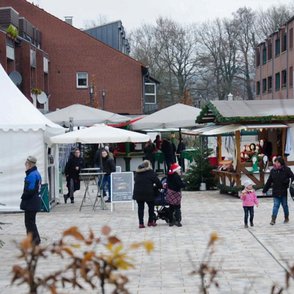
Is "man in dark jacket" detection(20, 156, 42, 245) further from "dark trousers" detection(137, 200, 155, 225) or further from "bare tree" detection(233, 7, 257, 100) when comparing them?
"bare tree" detection(233, 7, 257, 100)

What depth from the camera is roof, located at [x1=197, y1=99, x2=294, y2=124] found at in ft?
69.7

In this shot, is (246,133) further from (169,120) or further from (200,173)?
(169,120)

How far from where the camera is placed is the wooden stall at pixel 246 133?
21.1 meters

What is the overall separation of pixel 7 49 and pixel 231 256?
2746 cm

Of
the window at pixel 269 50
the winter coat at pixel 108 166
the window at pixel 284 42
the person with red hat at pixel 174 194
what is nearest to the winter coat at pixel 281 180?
the person with red hat at pixel 174 194

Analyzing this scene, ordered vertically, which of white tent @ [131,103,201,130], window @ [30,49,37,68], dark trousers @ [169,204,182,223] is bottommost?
dark trousers @ [169,204,182,223]

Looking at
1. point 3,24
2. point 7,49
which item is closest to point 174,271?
point 7,49

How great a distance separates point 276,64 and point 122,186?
44.7 m

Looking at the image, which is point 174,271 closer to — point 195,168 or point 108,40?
point 195,168

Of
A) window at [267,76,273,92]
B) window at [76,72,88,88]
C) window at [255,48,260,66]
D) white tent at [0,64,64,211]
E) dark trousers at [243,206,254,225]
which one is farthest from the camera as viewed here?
window at [255,48,260,66]

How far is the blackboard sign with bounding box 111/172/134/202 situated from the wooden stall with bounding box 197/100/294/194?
13.6ft

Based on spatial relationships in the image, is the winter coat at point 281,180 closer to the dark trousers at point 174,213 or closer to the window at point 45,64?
the dark trousers at point 174,213

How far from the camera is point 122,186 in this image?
1833 centimetres

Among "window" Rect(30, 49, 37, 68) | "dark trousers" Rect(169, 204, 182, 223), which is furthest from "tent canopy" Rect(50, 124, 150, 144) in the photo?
"window" Rect(30, 49, 37, 68)
